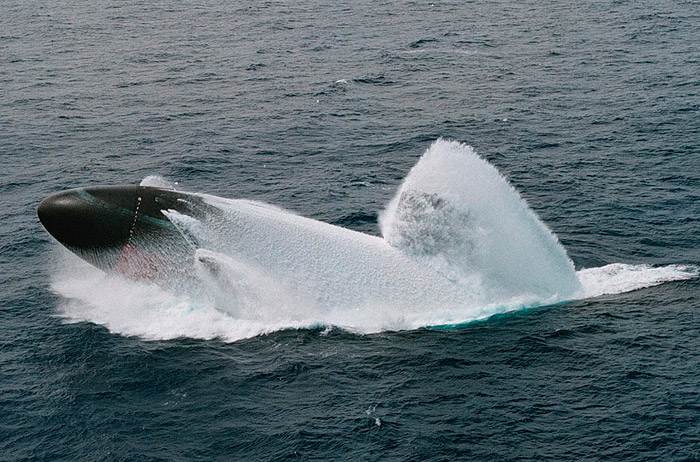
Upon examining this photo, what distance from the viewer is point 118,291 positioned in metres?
46.8

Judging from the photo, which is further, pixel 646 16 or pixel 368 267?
pixel 646 16

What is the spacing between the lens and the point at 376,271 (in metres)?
43.9

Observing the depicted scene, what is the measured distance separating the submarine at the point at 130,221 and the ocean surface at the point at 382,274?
2196 millimetres

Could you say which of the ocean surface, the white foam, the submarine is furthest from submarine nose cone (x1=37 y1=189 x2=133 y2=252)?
the white foam

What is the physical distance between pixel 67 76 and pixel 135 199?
51814 mm

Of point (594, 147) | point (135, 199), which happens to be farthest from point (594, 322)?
point (594, 147)

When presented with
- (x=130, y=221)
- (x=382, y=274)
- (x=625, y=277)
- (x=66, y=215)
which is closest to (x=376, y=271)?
(x=382, y=274)

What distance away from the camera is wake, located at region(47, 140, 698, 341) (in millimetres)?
43375

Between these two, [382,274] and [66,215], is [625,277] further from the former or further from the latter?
[66,215]

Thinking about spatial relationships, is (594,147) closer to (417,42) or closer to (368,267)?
(368,267)

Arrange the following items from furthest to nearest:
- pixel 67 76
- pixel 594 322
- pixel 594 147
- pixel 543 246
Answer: pixel 67 76 < pixel 594 147 < pixel 543 246 < pixel 594 322

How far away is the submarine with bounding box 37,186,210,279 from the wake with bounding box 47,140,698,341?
0.66 metres

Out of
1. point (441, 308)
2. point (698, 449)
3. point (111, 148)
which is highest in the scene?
point (111, 148)

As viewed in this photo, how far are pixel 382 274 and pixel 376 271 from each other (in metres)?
0.34
